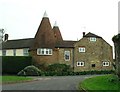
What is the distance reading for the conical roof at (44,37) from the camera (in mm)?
60531

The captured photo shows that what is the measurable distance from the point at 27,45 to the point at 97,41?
15212mm

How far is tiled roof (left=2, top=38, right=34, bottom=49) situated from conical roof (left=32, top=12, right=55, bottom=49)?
546 centimetres

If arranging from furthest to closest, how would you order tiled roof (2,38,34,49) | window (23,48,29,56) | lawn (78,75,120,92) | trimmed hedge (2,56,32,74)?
tiled roof (2,38,34,49) < window (23,48,29,56) < trimmed hedge (2,56,32,74) < lawn (78,75,120,92)

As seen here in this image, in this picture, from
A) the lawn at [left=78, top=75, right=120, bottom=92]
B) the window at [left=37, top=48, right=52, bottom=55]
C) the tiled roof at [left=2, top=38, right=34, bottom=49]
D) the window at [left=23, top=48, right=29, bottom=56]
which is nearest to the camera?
the lawn at [left=78, top=75, right=120, bottom=92]

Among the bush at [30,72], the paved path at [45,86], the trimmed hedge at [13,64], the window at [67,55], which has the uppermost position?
the window at [67,55]

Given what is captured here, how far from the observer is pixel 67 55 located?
2466 inches

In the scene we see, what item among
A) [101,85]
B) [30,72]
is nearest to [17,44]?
[30,72]

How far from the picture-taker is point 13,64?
189 ft

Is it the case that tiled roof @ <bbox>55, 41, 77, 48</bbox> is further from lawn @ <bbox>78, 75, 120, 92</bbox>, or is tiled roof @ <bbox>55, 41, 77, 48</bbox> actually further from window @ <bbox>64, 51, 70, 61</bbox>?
lawn @ <bbox>78, 75, 120, 92</bbox>

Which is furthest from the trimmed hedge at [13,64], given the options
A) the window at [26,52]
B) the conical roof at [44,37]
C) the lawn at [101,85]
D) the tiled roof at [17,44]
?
the lawn at [101,85]

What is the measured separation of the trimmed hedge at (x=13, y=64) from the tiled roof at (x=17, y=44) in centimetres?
817

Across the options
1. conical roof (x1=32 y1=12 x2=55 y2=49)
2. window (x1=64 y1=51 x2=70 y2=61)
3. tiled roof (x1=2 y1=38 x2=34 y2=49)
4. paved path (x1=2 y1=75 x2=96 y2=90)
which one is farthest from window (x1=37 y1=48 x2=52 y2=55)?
paved path (x1=2 y1=75 x2=96 y2=90)

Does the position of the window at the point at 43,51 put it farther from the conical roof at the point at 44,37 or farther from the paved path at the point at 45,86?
the paved path at the point at 45,86

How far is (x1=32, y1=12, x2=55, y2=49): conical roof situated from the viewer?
60.5 m
